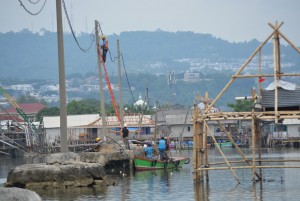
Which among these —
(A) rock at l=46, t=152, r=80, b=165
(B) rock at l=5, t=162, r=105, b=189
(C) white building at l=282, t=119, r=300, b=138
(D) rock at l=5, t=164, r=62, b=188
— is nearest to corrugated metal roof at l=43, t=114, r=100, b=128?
(C) white building at l=282, t=119, r=300, b=138

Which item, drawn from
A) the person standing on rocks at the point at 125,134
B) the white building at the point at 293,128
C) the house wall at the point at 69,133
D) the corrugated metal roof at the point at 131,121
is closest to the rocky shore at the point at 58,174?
the person standing on rocks at the point at 125,134

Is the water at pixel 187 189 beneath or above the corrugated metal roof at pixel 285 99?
beneath

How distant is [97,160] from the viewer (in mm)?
52906

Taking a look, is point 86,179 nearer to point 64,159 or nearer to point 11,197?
point 64,159

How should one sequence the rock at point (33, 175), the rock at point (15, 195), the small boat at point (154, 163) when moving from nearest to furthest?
1. the rock at point (15, 195)
2. the rock at point (33, 175)
3. the small boat at point (154, 163)

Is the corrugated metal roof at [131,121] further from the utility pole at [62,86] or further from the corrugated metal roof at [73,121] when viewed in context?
the utility pole at [62,86]

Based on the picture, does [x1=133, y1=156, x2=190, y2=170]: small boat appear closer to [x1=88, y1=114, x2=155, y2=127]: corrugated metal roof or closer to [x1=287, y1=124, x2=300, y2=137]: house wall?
[x1=88, y1=114, x2=155, y2=127]: corrugated metal roof

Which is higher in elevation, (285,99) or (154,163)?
(285,99)

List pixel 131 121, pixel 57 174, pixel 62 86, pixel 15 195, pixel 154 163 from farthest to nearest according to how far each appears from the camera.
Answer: pixel 131 121 → pixel 154 163 → pixel 62 86 → pixel 57 174 → pixel 15 195

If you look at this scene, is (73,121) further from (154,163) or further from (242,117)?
(242,117)

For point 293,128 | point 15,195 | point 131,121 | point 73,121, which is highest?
point 73,121

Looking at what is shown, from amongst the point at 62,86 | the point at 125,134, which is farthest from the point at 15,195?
the point at 125,134

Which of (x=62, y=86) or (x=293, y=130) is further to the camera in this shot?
(x=293, y=130)

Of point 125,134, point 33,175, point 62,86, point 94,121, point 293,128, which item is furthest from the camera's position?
point 293,128
